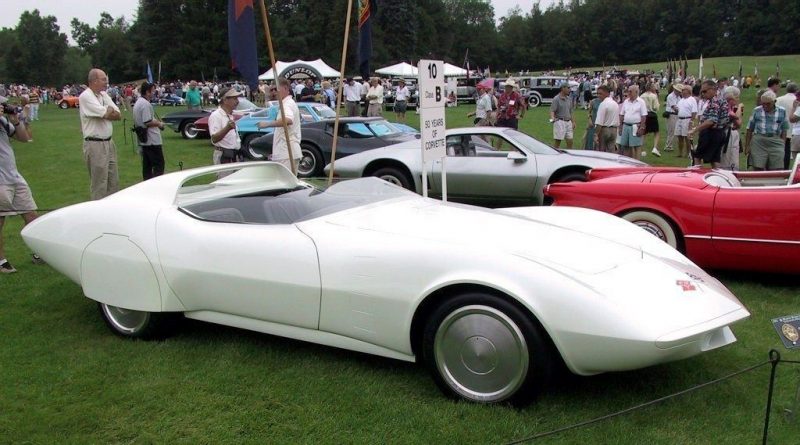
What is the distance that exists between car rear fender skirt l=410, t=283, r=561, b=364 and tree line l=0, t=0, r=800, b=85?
68464 mm

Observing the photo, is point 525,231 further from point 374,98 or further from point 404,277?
point 374,98

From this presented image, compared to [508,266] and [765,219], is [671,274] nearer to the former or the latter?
[508,266]

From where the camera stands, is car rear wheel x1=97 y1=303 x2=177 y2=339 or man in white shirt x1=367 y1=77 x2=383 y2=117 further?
man in white shirt x1=367 y1=77 x2=383 y2=117

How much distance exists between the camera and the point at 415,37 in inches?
3642

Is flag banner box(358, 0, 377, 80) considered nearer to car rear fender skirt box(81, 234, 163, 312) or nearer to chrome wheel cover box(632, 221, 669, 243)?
chrome wheel cover box(632, 221, 669, 243)

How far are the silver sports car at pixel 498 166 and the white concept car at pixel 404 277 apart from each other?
398cm

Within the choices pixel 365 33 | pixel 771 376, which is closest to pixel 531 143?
pixel 365 33

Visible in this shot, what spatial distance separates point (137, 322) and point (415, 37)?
92.8 m

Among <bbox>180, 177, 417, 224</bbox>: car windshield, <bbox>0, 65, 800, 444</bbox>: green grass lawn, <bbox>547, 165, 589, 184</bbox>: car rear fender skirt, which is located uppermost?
<bbox>180, 177, 417, 224</bbox>: car windshield

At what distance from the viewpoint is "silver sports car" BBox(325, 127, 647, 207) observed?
8219mm

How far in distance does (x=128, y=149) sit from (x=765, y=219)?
50.4 feet

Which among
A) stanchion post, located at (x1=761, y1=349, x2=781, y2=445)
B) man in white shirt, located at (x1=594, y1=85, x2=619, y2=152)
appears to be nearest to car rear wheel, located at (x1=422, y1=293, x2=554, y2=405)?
stanchion post, located at (x1=761, y1=349, x2=781, y2=445)

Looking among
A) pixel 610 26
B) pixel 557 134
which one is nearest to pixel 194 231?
pixel 557 134

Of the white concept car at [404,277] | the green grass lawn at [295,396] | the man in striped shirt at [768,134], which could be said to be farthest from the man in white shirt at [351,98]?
the green grass lawn at [295,396]
